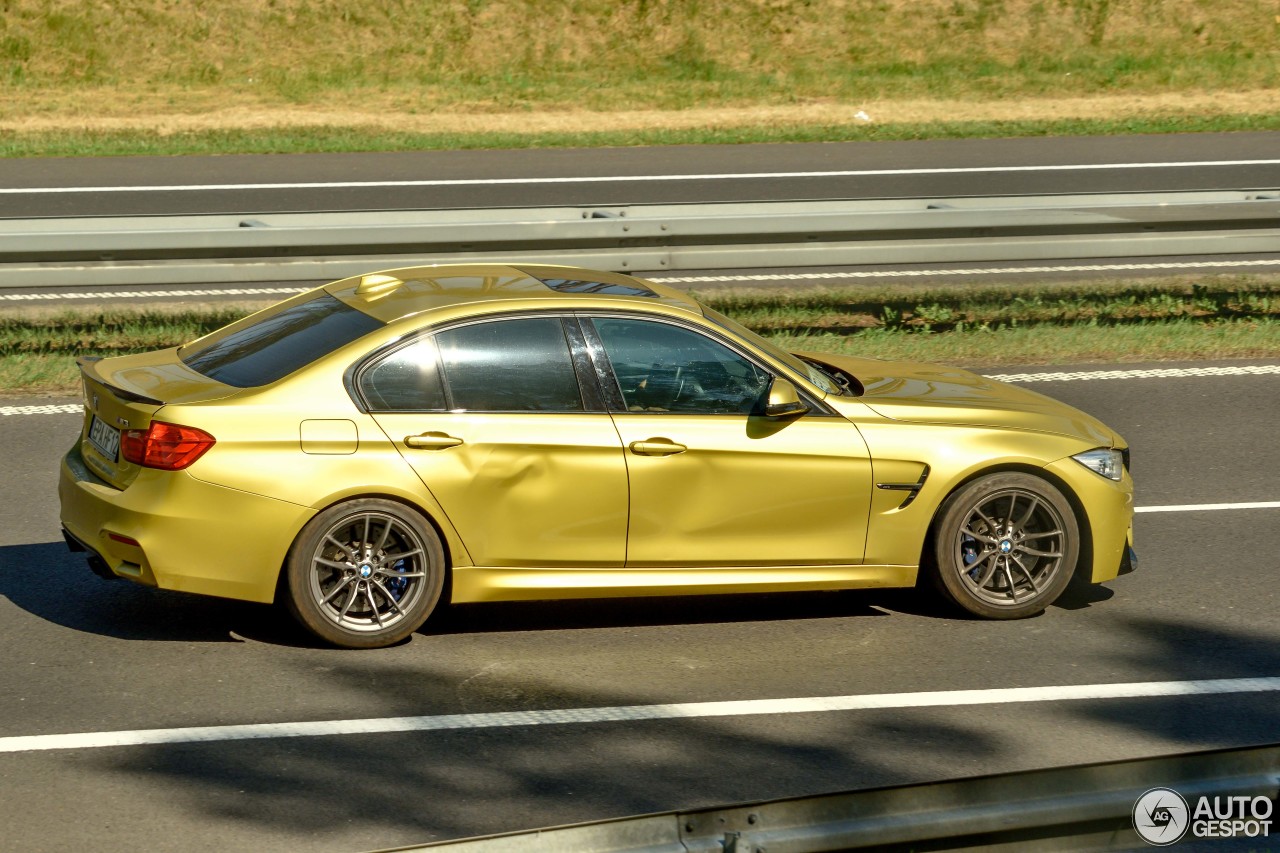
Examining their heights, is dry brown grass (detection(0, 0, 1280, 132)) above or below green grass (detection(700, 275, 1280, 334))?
above

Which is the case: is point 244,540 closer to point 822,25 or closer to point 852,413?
point 852,413

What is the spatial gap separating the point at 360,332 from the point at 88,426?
1.27 metres

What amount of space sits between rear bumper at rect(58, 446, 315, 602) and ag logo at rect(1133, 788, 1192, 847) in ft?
11.3

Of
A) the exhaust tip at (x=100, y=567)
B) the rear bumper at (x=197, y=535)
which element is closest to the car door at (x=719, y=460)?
the rear bumper at (x=197, y=535)

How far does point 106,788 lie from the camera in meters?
5.31

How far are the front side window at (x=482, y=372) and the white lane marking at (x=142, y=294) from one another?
675cm

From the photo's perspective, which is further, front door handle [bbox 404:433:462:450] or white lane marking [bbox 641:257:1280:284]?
white lane marking [bbox 641:257:1280:284]

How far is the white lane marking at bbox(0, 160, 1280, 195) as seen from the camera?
18734mm

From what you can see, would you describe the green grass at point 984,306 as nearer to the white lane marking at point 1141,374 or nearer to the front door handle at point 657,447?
the white lane marking at point 1141,374

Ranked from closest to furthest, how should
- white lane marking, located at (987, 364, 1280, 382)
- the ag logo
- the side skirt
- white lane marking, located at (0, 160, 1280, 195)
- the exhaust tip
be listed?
the ag logo < the exhaust tip < the side skirt < white lane marking, located at (987, 364, 1280, 382) < white lane marking, located at (0, 160, 1280, 195)

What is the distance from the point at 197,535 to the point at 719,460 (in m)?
2.10

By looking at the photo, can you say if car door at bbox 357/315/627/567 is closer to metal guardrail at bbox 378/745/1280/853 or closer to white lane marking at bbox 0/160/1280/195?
metal guardrail at bbox 378/745/1280/853

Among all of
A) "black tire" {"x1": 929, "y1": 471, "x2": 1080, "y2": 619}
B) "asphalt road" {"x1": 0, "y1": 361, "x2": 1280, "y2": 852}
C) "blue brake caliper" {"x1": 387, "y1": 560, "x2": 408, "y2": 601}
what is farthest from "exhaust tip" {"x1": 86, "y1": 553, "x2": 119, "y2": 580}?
"black tire" {"x1": 929, "y1": 471, "x2": 1080, "y2": 619}

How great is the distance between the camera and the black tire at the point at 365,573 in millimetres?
6457
